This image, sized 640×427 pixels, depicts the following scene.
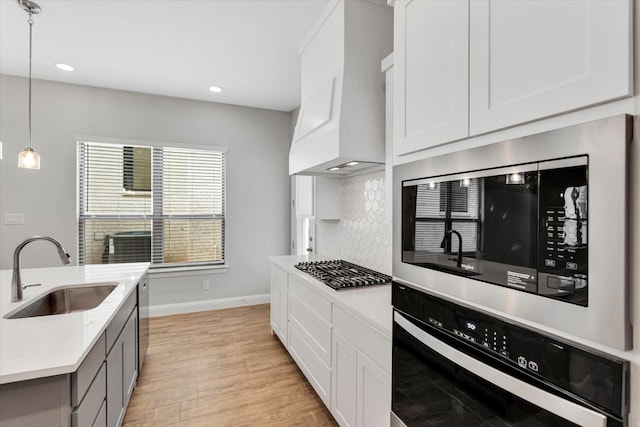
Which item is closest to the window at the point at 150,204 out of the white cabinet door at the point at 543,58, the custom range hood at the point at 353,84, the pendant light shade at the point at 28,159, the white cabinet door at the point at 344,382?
the pendant light shade at the point at 28,159

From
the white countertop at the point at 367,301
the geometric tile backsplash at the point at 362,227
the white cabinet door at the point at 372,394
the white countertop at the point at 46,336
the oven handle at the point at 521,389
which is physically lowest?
the white cabinet door at the point at 372,394

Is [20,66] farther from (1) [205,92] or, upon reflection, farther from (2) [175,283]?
(2) [175,283]

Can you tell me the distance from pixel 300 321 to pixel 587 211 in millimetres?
2205

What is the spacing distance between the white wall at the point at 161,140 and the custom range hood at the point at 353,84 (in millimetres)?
2369

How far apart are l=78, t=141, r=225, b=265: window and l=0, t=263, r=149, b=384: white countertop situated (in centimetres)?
169

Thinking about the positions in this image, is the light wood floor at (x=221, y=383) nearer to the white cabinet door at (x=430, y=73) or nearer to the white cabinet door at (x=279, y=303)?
the white cabinet door at (x=279, y=303)

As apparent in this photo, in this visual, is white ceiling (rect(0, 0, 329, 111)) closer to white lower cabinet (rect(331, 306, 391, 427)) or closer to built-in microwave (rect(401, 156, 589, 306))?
built-in microwave (rect(401, 156, 589, 306))

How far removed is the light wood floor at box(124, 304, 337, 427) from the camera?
82.8 inches

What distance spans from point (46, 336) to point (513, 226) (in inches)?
70.7

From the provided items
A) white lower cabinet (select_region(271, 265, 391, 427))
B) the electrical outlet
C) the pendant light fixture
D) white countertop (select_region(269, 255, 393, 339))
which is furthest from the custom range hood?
the electrical outlet

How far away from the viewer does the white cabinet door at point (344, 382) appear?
1.68 meters

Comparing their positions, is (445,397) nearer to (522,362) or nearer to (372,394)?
(522,362)

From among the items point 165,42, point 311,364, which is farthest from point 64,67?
point 311,364

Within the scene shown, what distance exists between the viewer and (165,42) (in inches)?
107
